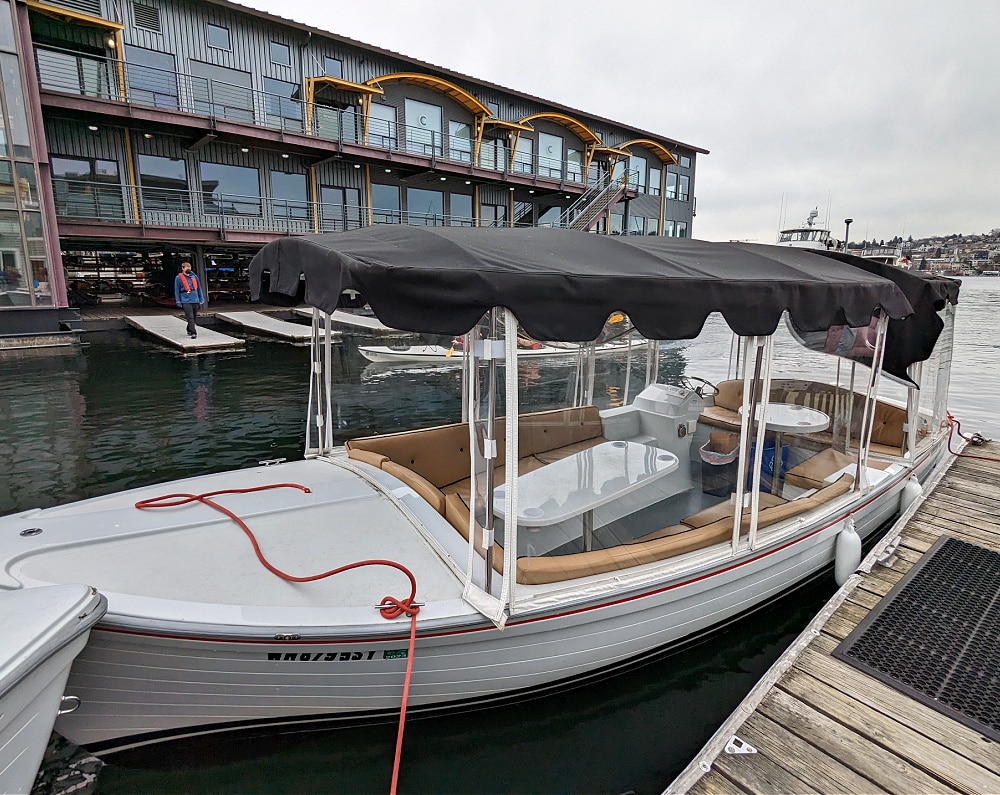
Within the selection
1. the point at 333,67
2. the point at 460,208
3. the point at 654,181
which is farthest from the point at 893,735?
the point at 654,181

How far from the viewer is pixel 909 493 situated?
558cm

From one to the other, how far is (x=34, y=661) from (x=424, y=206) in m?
25.0

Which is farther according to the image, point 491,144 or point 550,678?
point 491,144

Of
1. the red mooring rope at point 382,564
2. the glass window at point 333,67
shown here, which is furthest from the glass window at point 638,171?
the red mooring rope at point 382,564

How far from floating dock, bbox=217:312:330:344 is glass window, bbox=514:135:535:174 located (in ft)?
45.2

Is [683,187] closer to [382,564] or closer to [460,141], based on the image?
[460,141]

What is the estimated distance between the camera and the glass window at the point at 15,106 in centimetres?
1389

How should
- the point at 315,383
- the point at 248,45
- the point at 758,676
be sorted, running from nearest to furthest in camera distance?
the point at 758,676 → the point at 315,383 → the point at 248,45

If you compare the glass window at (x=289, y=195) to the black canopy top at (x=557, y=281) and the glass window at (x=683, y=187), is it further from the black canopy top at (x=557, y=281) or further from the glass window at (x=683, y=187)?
the glass window at (x=683, y=187)

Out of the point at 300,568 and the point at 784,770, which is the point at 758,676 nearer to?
the point at 784,770

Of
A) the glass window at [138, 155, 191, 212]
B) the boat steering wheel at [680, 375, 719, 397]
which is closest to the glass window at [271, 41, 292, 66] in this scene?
the glass window at [138, 155, 191, 212]

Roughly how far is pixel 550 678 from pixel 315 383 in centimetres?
299

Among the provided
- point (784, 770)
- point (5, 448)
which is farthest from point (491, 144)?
point (784, 770)

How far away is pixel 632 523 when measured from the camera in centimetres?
374
